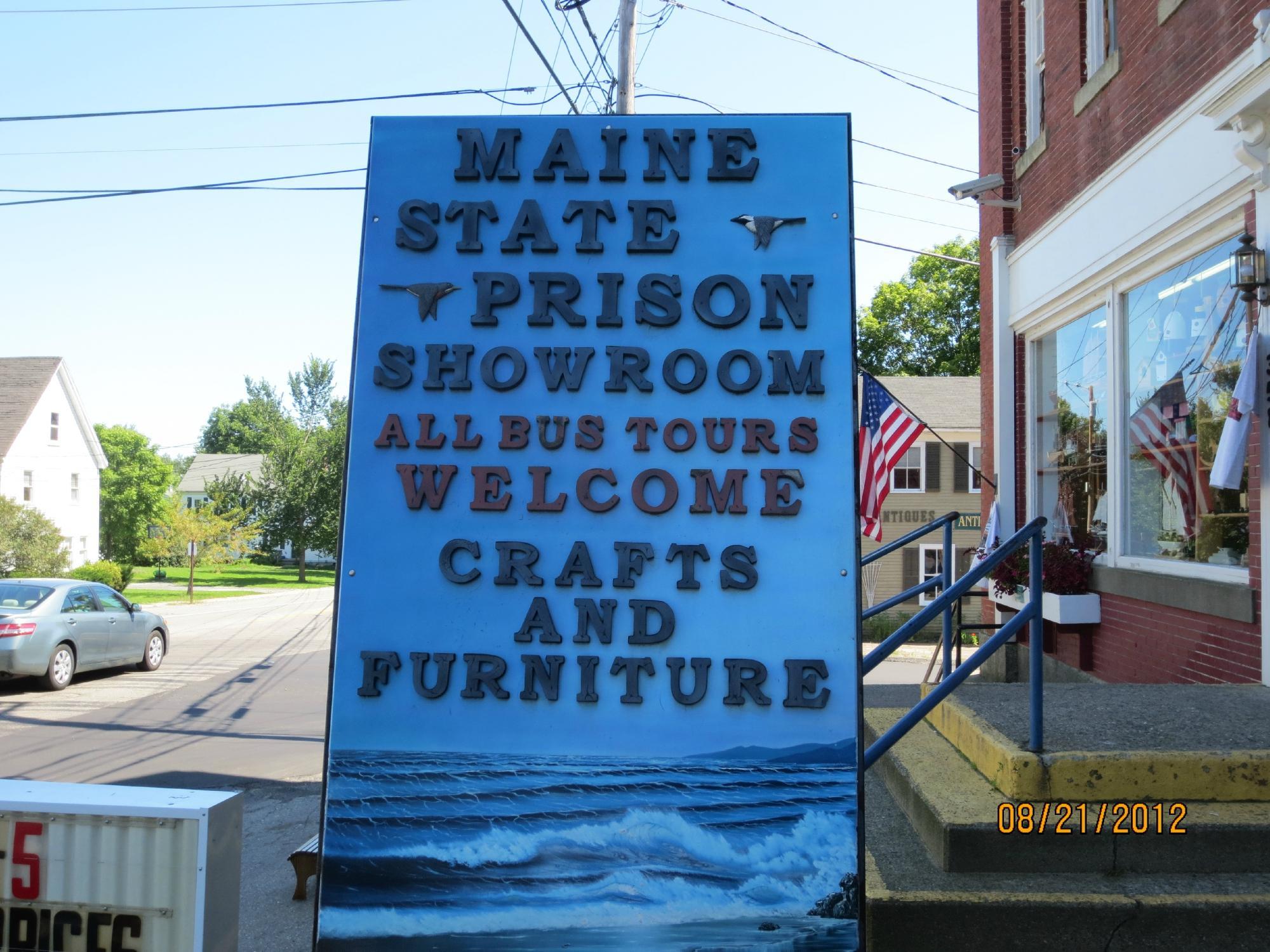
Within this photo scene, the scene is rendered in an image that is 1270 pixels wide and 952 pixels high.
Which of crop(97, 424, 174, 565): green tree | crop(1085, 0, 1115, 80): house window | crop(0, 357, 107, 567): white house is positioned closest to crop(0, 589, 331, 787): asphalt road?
crop(1085, 0, 1115, 80): house window

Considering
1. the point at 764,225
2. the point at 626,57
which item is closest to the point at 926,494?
the point at 626,57

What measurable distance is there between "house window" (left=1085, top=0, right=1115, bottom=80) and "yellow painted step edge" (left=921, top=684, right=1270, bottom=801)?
20.0ft

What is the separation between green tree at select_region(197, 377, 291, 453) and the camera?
2494 inches

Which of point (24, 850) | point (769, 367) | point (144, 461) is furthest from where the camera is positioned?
point (144, 461)

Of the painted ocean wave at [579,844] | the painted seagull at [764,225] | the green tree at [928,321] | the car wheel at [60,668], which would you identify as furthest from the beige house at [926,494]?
the painted ocean wave at [579,844]

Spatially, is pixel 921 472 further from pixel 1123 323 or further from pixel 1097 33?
pixel 1123 323

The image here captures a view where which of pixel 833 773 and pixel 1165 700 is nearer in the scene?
pixel 833 773

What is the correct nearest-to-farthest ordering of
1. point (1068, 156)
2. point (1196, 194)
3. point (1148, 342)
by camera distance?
point (1196, 194) < point (1148, 342) < point (1068, 156)

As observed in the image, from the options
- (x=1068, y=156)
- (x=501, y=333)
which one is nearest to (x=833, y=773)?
(x=501, y=333)

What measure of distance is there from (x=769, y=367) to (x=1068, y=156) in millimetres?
6568

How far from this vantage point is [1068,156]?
882 centimetres

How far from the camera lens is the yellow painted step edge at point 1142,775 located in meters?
3.93

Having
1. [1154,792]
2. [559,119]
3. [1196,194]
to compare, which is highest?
[1196,194]

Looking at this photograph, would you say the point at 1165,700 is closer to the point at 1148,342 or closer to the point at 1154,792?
the point at 1154,792
